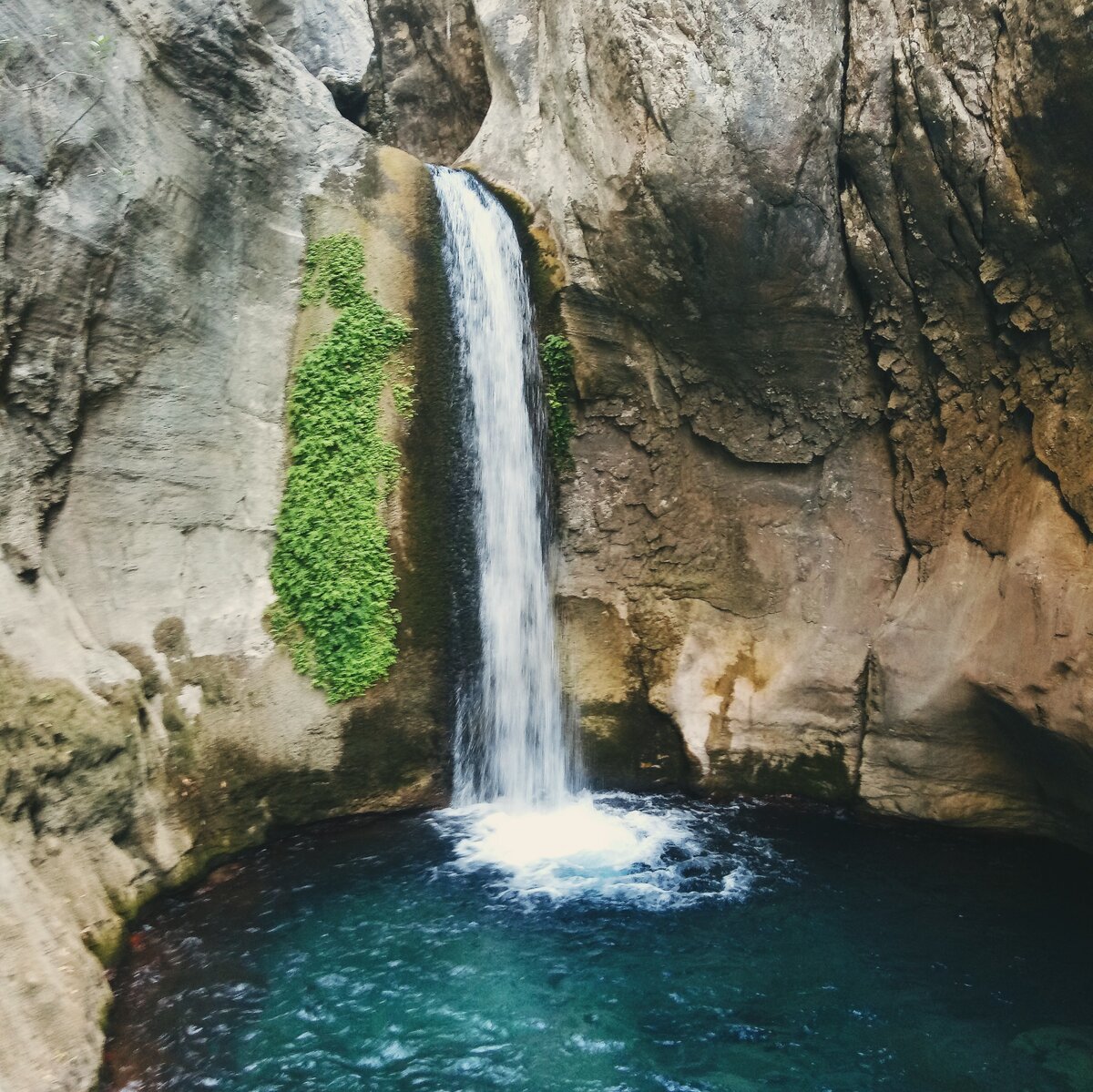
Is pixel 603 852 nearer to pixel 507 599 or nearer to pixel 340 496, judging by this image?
pixel 507 599

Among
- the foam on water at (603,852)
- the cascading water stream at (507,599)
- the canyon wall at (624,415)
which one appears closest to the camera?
the canyon wall at (624,415)

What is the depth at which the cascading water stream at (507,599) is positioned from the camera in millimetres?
8422

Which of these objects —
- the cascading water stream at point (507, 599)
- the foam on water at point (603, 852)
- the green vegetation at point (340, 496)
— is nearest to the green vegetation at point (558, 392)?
the cascading water stream at point (507, 599)

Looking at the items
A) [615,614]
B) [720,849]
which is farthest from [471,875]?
[615,614]

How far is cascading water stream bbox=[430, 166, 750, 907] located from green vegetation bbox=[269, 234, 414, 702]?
868 mm

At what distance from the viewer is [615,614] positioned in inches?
367

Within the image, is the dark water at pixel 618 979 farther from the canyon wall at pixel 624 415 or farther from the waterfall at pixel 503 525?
the waterfall at pixel 503 525

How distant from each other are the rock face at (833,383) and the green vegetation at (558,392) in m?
0.19

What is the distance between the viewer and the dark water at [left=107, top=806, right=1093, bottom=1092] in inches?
210

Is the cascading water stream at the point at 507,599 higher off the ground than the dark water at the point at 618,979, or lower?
higher

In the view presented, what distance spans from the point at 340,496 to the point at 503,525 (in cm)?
160

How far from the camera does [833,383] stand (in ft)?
29.2

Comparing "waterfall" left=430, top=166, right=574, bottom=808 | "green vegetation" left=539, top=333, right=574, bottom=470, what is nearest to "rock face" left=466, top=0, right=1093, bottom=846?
"green vegetation" left=539, top=333, right=574, bottom=470

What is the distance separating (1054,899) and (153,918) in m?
6.51
